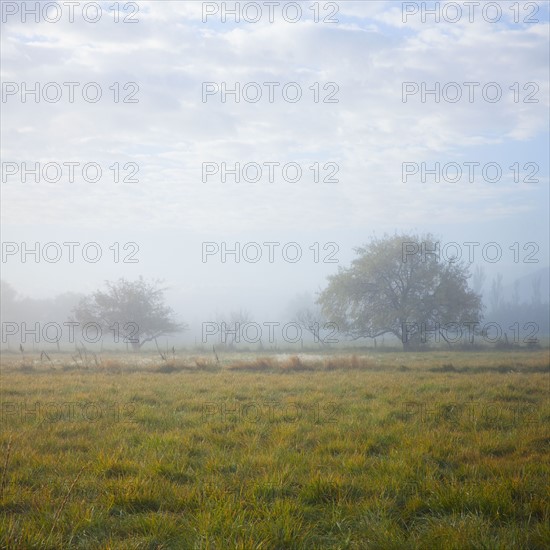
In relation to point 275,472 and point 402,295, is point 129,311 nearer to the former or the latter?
point 402,295

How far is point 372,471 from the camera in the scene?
6074mm

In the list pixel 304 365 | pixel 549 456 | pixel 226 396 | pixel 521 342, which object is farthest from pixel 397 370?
pixel 521 342

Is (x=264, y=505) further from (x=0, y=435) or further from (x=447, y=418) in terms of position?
(x=447, y=418)

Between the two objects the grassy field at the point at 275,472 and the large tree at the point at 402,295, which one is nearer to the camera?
the grassy field at the point at 275,472

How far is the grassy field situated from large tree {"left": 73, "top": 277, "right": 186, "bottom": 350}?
45.3 metres

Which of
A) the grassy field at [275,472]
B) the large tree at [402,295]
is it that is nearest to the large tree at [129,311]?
the large tree at [402,295]

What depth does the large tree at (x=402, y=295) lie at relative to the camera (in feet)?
155

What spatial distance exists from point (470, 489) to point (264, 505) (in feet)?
7.22

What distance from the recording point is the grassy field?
439 cm

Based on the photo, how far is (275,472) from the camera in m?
5.91

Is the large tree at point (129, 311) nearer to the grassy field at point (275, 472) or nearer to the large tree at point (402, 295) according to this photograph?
the large tree at point (402, 295)

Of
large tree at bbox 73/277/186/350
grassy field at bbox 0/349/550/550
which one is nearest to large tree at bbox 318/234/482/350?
large tree at bbox 73/277/186/350

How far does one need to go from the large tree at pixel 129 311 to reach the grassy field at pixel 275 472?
45.3 m

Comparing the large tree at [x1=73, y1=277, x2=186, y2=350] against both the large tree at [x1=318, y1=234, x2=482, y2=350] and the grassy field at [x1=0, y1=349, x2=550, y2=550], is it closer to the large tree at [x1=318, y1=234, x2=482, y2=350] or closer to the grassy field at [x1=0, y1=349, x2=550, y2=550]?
the large tree at [x1=318, y1=234, x2=482, y2=350]
